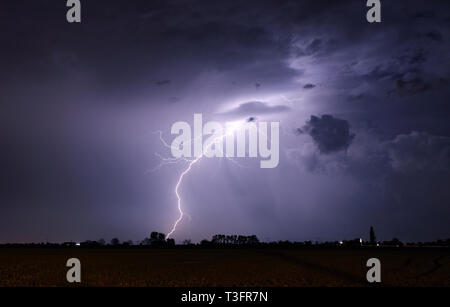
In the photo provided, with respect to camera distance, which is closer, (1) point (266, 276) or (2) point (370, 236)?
(1) point (266, 276)

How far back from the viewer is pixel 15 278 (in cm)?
2750

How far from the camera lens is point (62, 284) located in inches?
938
